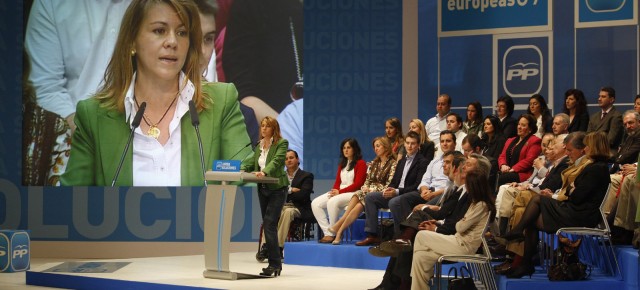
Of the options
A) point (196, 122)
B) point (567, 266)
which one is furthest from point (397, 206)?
point (196, 122)

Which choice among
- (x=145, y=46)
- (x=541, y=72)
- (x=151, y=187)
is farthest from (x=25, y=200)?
(x=541, y=72)

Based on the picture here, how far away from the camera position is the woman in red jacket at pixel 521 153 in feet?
27.8

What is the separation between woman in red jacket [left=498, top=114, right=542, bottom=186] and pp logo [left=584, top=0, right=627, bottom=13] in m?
2.37

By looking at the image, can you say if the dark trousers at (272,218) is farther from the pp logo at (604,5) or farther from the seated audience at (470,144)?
the pp logo at (604,5)

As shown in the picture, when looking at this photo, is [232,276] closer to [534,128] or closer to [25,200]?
[534,128]

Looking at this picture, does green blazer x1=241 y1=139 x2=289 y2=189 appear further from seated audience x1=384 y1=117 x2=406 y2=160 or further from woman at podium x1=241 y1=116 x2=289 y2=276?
seated audience x1=384 y1=117 x2=406 y2=160

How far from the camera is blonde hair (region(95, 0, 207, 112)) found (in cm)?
1183

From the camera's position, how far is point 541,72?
10773 mm

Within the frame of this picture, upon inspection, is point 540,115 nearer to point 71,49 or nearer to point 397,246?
point 397,246

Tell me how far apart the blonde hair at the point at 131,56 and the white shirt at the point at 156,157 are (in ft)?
0.72

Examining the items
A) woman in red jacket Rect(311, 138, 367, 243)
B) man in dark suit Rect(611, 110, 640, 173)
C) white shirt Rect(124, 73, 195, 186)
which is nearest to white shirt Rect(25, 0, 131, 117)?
white shirt Rect(124, 73, 195, 186)

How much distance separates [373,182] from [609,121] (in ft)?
7.49

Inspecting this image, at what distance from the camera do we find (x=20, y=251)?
10.1 metres

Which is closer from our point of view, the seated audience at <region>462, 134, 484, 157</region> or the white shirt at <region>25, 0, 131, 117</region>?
the seated audience at <region>462, 134, 484, 157</region>
